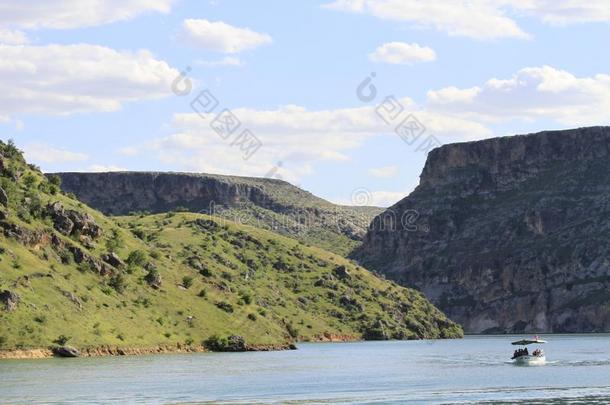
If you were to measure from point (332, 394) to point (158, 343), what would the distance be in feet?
256

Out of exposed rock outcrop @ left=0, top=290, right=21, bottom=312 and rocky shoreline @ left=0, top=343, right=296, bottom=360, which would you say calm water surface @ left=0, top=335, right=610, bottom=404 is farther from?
exposed rock outcrop @ left=0, top=290, right=21, bottom=312

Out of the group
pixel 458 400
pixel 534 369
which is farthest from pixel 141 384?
pixel 534 369

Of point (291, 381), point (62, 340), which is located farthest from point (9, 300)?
point (291, 381)

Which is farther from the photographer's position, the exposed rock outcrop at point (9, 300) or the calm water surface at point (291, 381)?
the exposed rock outcrop at point (9, 300)

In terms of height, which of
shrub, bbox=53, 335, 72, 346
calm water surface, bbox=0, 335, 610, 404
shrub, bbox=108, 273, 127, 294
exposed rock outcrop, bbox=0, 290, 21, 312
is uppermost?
shrub, bbox=108, 273, 127, 294

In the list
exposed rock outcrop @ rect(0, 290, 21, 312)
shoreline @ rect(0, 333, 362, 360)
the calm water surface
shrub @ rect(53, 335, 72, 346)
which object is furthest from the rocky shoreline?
exposed rock outcrop @ rect(0, 290, 21, 312)

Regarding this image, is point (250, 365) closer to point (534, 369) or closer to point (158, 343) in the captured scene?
point (158, 343)

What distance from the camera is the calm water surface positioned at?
350 feet

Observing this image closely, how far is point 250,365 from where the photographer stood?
533 ft

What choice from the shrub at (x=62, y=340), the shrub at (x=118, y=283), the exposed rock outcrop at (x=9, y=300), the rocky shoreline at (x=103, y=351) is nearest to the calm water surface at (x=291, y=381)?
the rocky shoreline at (x=103, y=351)

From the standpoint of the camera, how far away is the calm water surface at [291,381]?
107 m

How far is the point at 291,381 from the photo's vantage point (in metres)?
130

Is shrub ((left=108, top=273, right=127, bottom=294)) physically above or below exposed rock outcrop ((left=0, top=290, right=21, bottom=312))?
above

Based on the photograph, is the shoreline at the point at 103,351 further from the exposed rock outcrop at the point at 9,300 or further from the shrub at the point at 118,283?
the shrub at the point at 118,283
